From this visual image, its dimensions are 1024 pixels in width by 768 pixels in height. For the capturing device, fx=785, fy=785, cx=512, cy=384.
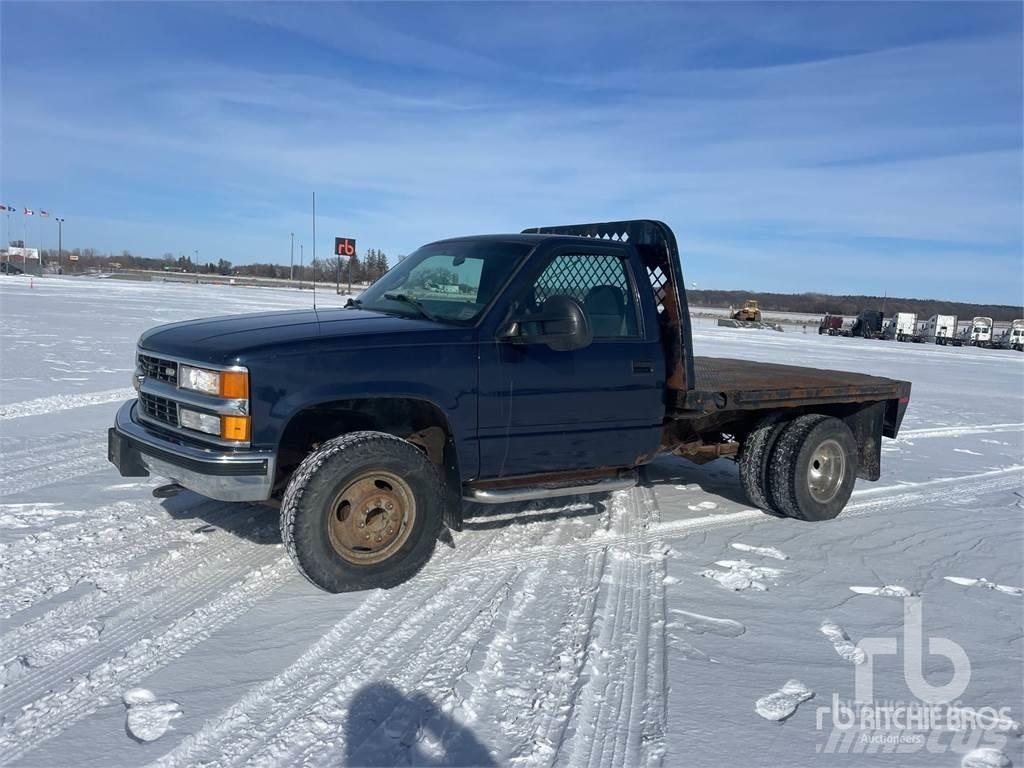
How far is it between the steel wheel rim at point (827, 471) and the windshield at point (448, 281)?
3.07 meters

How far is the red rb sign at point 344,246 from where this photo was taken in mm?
7395

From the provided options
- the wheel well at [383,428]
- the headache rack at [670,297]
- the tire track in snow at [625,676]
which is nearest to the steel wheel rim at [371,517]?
the wheel well at [383,428]

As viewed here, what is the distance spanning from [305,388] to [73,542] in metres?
1.93

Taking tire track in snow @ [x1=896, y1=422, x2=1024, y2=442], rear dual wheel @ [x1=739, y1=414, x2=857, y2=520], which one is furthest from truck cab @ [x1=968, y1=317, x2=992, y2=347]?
rear dual wheel @ [x1=739, y1=414, x2=857, y2=520]

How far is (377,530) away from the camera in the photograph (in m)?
4.32

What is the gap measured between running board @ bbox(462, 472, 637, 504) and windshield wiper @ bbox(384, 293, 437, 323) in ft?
3.51

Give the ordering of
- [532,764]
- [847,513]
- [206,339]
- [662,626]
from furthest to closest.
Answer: [847,513], [206,339], [662,626], [532,764]

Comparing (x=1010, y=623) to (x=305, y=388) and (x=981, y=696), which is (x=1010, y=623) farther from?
(x=305, y=388)

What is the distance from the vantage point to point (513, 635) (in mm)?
3820

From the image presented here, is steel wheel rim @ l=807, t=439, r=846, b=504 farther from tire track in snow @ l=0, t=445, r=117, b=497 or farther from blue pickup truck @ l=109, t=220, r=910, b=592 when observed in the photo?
tire track in snow @ l=0, t=445, r=117, b=497

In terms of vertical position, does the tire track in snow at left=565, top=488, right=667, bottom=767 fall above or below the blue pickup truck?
below

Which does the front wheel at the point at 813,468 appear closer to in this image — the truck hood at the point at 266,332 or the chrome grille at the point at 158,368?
the truck hood at the point at 266,332

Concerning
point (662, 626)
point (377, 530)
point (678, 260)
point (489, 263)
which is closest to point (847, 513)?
point (678, 260)

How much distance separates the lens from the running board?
4.65m
